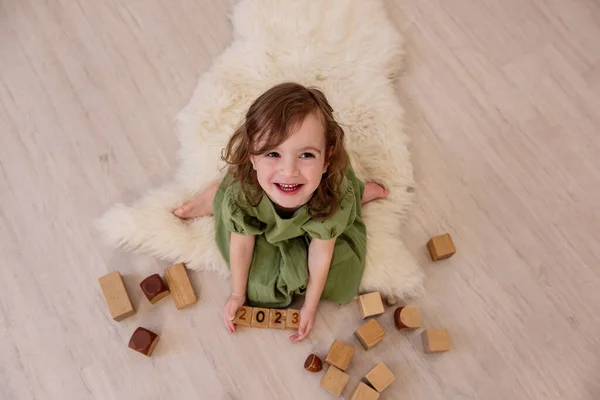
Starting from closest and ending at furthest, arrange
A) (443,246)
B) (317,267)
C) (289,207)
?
(289,207), (317,267), (443,246)

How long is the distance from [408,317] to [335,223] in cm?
30

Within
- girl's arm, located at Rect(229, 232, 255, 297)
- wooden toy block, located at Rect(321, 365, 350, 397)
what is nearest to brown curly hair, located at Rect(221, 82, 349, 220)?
girl's arm, located at Rect(229, 232, 255, 297)

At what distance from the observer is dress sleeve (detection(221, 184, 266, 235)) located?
0.94 meters

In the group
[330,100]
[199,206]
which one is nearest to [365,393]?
[199,206]

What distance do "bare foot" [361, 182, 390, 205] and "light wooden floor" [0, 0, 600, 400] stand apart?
0.10 meters

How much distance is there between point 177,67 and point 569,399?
1236 mm

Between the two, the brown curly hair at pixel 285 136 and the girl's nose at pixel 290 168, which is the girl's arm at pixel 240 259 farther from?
the girl's nose at pixel 290 168

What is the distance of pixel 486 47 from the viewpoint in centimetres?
135

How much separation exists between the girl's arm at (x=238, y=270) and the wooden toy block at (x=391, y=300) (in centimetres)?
32

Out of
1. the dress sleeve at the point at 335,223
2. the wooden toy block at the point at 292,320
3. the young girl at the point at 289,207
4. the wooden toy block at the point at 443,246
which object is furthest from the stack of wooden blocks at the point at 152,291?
the wooden toy block at the point at 443,246

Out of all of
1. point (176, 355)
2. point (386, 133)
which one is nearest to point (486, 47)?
point (386, 133)

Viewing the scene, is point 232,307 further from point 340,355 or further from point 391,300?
point 391,300

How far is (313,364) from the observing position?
104cm

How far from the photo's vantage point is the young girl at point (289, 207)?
0.80 m
